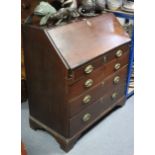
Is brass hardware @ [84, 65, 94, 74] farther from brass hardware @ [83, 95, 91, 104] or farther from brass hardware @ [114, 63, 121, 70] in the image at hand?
brass hardware @ [114, 63, 121, 70]

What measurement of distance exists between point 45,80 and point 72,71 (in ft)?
0.91

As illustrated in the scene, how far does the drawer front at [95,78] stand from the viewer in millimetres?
1579

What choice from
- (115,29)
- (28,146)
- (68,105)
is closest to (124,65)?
(115,29)

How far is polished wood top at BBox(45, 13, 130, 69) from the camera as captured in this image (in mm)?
1498

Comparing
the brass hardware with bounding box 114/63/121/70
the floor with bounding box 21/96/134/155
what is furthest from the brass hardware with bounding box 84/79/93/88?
the floor with bounding box 21/96/134/155

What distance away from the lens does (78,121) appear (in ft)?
5.74

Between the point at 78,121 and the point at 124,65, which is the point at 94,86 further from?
the point at 124,65

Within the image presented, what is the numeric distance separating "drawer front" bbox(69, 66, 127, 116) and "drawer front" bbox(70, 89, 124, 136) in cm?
5

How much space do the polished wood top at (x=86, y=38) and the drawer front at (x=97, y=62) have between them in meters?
0.04

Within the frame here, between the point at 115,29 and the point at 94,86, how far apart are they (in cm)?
54

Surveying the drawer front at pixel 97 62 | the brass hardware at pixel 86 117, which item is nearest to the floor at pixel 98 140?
the brass hardware at pixel 86 117

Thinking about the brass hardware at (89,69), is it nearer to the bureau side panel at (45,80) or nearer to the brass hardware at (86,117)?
the bureau side panel at (45,80)
